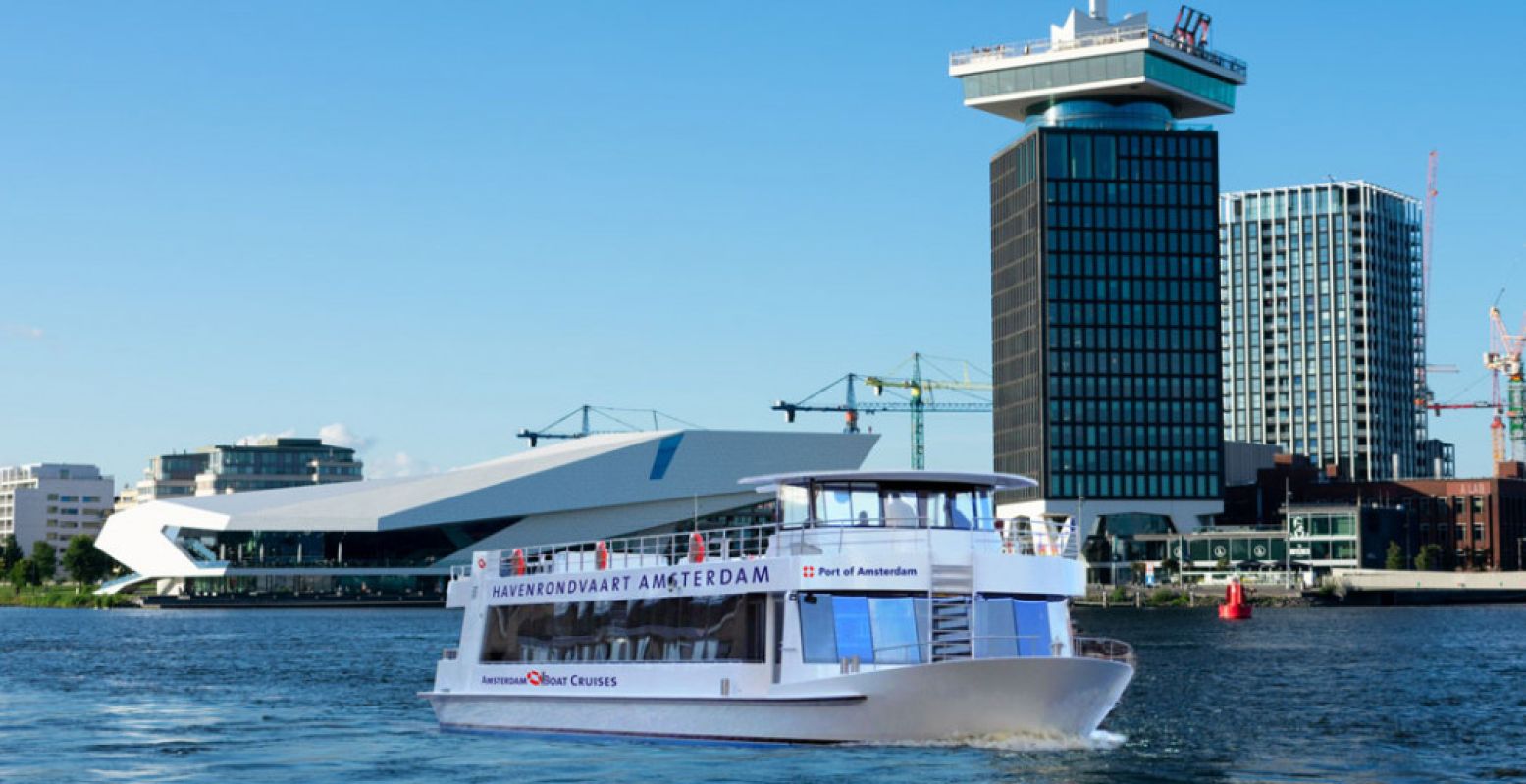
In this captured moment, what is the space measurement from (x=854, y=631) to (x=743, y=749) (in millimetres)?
2916

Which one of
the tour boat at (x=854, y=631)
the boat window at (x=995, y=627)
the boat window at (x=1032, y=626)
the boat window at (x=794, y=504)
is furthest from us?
the boat window at (x=794, y=504)

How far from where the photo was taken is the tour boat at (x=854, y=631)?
36.2 metres

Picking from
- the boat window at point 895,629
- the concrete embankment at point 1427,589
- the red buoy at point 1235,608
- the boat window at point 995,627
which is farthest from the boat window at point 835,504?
the concrete embankment at point 1427,589

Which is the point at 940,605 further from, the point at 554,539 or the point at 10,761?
the point at 554,539

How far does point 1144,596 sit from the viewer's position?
564 feet

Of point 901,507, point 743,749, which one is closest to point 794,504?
point 901,507

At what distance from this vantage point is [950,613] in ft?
122

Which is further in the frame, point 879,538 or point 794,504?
point 794,504

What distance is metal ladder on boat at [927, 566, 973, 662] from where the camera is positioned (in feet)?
120

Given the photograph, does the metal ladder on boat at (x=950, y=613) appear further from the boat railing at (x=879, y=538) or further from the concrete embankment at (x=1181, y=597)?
the concrete embankment at (x=1181, y=597)

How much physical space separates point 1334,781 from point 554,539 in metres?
163

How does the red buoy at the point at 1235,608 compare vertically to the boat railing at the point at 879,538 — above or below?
below

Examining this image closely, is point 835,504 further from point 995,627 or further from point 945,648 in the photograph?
point 995,627

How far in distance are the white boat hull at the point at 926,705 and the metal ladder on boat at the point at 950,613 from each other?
94 cm
